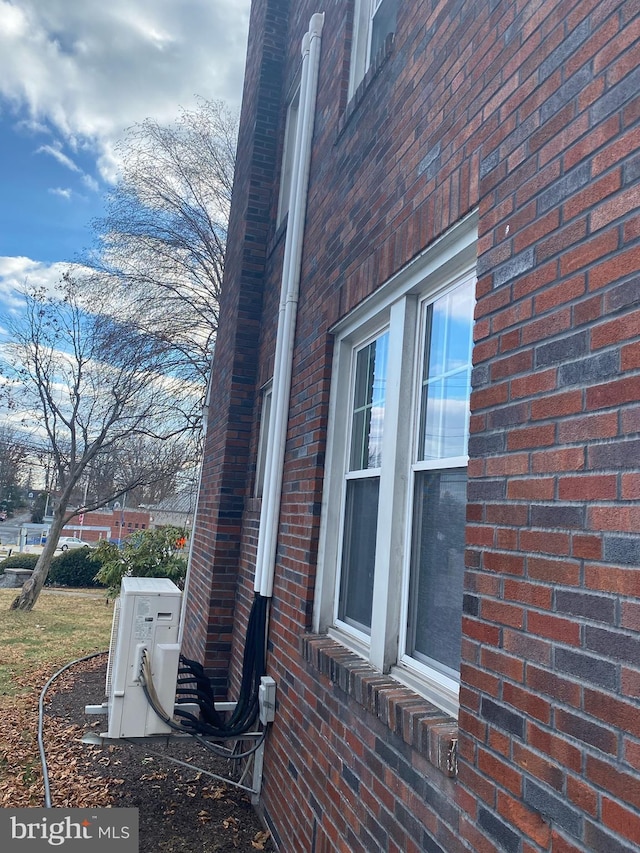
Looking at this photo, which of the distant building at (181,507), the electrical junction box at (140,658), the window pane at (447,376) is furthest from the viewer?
the distant building at (181,507)

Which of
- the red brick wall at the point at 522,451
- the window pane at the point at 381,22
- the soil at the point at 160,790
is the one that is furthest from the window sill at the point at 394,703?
the window pane at the point at 381,22

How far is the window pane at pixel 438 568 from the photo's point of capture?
251 centimetres

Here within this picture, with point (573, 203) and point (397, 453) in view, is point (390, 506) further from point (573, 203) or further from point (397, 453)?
point (573, 203)

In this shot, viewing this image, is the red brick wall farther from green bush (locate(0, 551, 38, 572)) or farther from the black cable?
green bush (locate(0, 551, 38, 572))

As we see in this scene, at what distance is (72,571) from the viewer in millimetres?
19719

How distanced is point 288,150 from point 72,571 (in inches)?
658

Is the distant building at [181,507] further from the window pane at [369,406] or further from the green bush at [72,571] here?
the window pane at [369,406]

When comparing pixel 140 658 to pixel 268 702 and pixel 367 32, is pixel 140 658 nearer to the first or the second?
pixel 268 702

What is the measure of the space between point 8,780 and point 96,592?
48.6ft

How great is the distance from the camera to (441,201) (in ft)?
8.70

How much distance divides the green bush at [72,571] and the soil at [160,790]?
14513mm

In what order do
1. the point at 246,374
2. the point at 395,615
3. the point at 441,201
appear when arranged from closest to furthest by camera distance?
the point at 441,201 < the point at 395,615 < the point at 246,374

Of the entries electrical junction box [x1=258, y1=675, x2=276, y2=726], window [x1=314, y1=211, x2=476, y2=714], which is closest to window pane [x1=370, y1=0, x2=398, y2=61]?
window [x1=314, y1=211, x2=476, y2=714]

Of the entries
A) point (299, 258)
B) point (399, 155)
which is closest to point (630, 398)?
point (399, 155)
